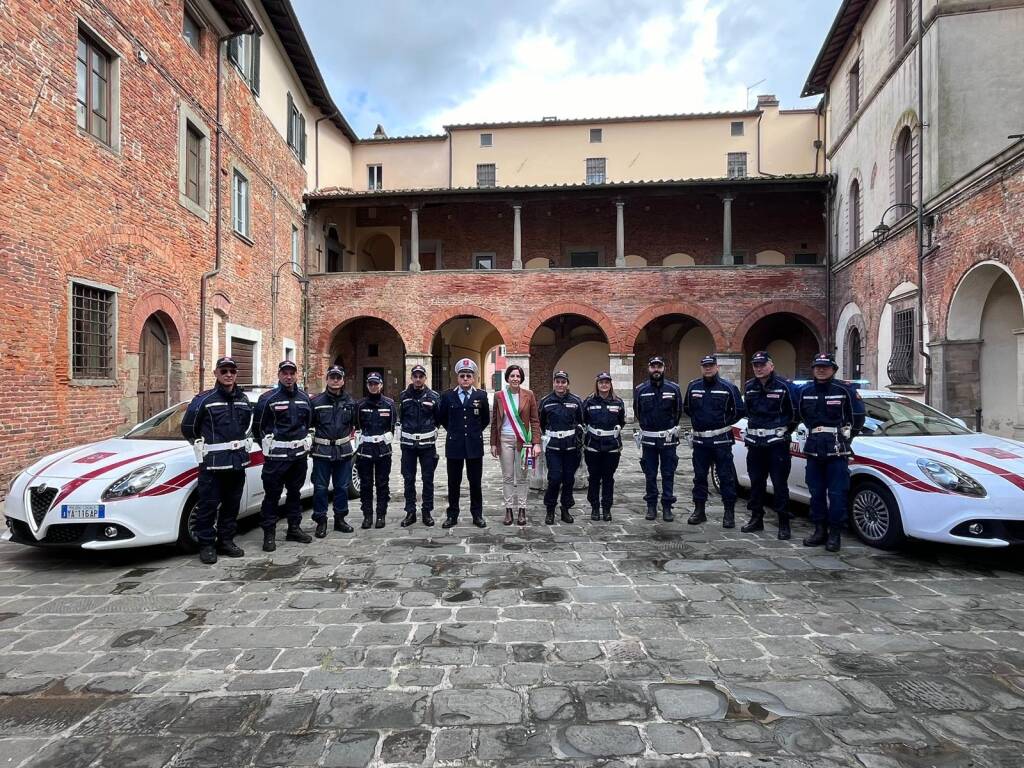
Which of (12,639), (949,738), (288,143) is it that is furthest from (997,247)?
(288,143)

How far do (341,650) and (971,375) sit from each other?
12.9 m

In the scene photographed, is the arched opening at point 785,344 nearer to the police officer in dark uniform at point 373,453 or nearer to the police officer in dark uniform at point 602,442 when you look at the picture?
the police officer in dark uniform at point 602,442

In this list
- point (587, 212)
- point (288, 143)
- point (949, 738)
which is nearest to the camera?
point (949, 738)

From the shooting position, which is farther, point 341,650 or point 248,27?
point 248,27

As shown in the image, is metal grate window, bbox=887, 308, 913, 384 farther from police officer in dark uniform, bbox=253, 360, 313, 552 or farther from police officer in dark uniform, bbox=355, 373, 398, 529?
police officer in dark uniform, bbox=253, 360, 313, 552

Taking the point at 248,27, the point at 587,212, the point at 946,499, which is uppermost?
the point at 248,27

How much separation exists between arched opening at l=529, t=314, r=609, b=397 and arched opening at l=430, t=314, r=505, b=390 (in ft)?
5.96

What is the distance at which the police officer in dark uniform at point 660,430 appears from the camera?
6.77 metres

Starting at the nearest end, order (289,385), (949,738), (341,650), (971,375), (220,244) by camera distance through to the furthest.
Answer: (949,738) < (341,650) < (289,385) < (971,375) < (220,244)

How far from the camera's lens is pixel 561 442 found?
664 cm

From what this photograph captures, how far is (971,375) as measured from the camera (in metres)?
11.3

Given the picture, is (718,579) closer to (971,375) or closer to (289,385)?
(289,385)

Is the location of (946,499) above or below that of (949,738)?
above

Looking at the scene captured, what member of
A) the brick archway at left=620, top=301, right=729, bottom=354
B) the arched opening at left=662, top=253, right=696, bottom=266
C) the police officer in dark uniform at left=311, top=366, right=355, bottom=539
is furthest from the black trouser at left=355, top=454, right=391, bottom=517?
the arched opening at left=662, top=253, right=696, bottom=266
